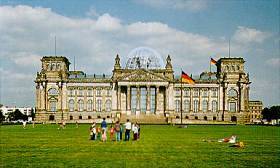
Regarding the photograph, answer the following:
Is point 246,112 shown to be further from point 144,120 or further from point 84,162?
point 84,162

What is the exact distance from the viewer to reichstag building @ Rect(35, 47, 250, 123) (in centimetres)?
14275

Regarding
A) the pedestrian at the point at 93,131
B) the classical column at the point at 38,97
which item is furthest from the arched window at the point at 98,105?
the pedestrian at the point at 93,131

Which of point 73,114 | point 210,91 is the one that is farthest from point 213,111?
point 73,114

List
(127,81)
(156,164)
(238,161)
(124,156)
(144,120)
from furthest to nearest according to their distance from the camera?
(127,81), (144,120), (124,156), (238,161), (156,164)

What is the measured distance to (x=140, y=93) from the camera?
14412cm

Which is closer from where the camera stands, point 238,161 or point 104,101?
point 238,161

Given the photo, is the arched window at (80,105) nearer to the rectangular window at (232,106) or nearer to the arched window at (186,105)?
the arched window at (186,105)

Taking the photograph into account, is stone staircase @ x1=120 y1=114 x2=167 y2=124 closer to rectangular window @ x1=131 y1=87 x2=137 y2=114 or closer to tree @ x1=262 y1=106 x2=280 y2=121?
rectangular window @ x1=131 y1=87 x2=137 y2=114

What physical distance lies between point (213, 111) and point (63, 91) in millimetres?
47850

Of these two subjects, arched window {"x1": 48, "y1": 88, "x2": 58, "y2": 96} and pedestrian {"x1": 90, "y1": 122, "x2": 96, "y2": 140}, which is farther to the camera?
arched window {"x1": 48, "y1": 88, "x2": 58, "y2": 96}

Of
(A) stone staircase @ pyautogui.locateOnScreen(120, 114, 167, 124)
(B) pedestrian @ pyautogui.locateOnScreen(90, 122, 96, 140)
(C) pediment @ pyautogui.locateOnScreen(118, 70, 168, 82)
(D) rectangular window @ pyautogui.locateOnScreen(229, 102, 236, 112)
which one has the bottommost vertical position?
(A) stone staircase @ pyautogui.locateOnScreen(120, 114, 167, 124)

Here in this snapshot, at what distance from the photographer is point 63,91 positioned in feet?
479

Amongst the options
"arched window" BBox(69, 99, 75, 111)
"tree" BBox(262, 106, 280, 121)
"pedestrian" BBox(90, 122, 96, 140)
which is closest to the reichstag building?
"arched window" BBox(69, 99, 75, 111)

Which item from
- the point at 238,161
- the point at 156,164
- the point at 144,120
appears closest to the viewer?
the point at 156,164
